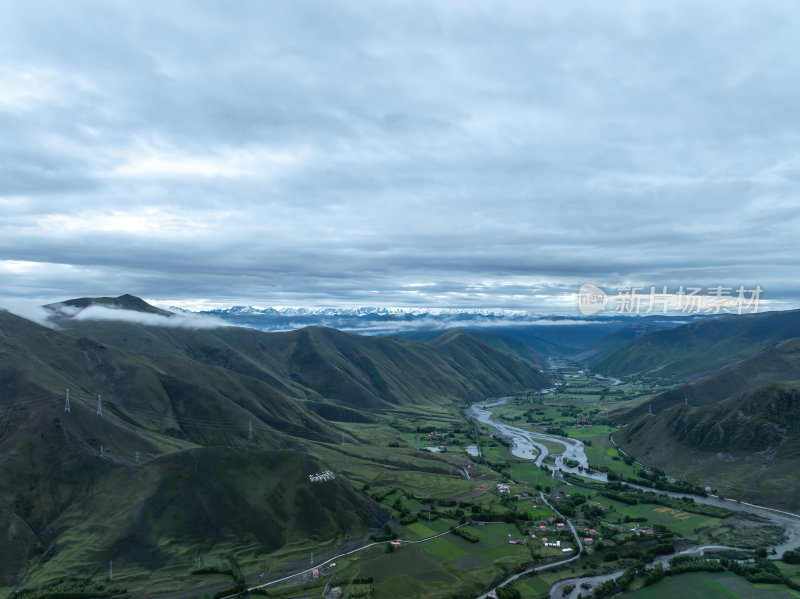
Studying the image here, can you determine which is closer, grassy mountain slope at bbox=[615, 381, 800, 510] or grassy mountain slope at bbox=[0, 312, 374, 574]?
grassy mountain slope at bbox=[0, 312, 374, 574]

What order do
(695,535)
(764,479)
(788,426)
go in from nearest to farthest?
(695,535) < (764,479) < (788,426)

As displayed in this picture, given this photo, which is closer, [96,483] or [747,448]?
[96,483]

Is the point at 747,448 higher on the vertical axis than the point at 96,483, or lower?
higher

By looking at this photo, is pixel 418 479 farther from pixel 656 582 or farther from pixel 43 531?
pixel 43 531

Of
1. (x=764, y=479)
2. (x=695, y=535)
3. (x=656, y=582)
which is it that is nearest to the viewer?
(x=656, y=582)

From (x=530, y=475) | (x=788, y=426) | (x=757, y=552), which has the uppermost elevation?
(x=788, y=426)

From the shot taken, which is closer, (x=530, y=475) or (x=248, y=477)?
(x=248, y=477)

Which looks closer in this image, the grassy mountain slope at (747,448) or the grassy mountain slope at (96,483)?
the grassy mountain slope at (96,483)

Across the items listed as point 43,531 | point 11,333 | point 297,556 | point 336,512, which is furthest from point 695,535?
point 11,333
